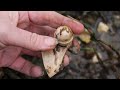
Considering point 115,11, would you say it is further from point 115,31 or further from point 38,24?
point 38,24

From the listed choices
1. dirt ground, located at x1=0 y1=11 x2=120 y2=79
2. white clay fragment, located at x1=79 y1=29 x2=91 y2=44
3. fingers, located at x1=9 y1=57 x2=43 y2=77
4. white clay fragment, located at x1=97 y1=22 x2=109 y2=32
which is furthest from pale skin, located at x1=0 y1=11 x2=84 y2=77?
white clay fragment, located at x1=97 y1=22 x2=109 y2=32

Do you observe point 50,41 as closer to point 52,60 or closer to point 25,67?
point 52,60

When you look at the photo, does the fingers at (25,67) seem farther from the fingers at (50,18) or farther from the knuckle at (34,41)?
the knuckle at (34,41)

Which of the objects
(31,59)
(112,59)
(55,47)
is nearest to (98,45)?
(112,59)

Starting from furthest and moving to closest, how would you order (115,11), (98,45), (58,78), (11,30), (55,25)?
(115,11) → (98,45) → (58,78) → (55,25) → (11,30)

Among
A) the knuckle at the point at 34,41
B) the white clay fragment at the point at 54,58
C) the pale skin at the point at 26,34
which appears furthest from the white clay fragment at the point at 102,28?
the knuckle at the point at 34,41

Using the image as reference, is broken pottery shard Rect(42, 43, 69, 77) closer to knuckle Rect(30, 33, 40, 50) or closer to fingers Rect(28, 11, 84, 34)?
knuckle Rect(30, 33, 40, 50)
